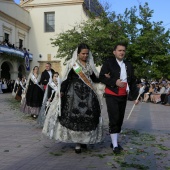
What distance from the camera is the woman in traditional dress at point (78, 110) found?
5055 mm

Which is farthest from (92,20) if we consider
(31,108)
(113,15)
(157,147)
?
(157,147)

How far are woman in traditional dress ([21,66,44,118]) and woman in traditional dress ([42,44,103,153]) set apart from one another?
4.57 m

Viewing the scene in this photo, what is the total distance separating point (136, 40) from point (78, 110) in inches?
763

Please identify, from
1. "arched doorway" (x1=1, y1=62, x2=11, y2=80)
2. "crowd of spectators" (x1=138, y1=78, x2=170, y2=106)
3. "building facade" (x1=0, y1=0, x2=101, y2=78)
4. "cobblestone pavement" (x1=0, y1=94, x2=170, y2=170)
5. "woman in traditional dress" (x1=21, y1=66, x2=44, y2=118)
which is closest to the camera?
"cobblestone pavement" (x1=0, y1=94, x2=170, y2=170)

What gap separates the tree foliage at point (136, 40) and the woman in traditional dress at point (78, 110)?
59.9 ft

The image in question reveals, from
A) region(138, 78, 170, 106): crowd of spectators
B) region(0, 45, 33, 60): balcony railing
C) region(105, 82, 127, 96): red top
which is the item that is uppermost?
region(0, 45, 33, 60): balcony railing

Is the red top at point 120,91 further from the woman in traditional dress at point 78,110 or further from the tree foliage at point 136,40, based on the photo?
the tree foliage at point 136,40

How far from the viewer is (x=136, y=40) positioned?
23.7 meters

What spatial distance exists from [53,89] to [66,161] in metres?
3.95

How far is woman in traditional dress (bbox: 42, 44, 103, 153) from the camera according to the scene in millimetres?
5055

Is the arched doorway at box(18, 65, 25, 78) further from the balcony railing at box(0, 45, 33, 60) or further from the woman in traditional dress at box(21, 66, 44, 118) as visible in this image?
the woman in traditional dress at box(21, 66, 44, 118)

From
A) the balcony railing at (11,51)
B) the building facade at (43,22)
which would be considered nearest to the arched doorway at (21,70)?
the building facade at (43,22)

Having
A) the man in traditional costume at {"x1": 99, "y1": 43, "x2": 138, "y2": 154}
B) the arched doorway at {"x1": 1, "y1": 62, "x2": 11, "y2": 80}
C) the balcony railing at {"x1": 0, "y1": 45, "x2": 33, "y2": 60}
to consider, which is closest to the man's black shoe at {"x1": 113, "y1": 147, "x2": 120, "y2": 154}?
the man in traditional costume at {"x1": 99, "y1": 43, "x2": 138, "y2": 154}

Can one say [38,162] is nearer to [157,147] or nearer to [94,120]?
[94,120]
